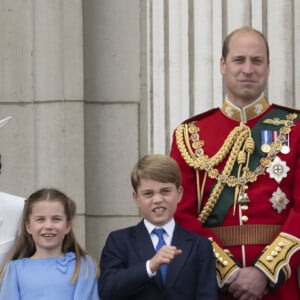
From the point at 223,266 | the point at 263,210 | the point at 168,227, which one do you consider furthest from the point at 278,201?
the point at 168,227

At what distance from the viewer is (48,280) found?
5.97 m

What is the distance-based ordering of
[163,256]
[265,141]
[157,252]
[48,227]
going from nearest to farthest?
[163,256]
[157,252]
[48,227]
[265,141]

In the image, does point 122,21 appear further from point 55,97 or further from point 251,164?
point 251,164

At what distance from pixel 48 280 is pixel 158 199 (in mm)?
557

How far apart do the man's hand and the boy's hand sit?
1.07 ft

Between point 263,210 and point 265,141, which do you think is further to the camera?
point 265,141

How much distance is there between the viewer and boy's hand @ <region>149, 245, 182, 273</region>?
5660mm

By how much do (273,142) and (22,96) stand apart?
2.22 meters

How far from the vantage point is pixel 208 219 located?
6.12 metres

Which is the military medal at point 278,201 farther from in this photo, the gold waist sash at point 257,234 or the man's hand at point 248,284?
the man's hand at point 248,284

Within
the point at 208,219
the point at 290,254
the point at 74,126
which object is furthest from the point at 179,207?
the point at 74,126

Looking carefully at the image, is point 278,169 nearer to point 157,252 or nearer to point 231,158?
point 231,158

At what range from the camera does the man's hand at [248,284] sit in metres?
5.88

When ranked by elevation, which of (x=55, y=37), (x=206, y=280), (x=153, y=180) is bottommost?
(x=206, y=280)
